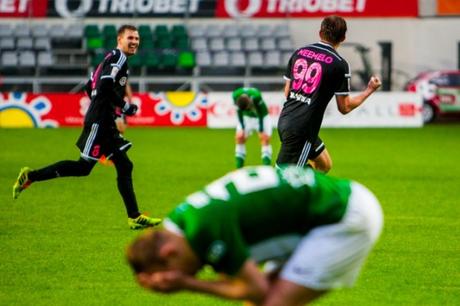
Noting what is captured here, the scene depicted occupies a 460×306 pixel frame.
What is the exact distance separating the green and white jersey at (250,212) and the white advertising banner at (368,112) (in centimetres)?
2557

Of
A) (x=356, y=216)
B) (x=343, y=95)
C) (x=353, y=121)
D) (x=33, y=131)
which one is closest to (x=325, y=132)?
(x=353, y=121)

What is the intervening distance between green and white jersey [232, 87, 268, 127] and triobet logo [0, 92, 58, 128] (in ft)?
44.4

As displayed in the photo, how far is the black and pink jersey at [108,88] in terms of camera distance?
11.7m

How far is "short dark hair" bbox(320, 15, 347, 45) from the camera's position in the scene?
1012 centimetres

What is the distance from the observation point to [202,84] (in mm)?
36062

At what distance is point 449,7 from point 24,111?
50.5 ft

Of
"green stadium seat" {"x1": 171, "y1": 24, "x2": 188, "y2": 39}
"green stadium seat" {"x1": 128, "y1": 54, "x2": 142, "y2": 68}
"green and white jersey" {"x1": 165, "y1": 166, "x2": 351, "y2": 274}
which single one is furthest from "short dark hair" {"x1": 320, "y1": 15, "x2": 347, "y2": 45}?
"green stadium seat" {"x1": 171, "y1": 24, "x2": 188, "y2": 39}

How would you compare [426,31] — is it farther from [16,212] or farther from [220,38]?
[16,212]

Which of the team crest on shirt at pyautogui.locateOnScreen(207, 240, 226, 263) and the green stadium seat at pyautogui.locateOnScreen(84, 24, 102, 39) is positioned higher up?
the team crest on shirt at pyautogui.locateOnScreen(207, 240, 226, 263)

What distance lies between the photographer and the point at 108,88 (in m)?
11.8

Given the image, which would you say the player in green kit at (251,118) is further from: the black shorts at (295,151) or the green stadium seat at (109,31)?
the green stadium seat at (109,31)

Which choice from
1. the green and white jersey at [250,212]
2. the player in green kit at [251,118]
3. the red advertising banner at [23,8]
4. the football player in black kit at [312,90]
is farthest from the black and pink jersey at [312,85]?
the red advertising banner at [23,8]

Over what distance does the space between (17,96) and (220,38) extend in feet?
28.8

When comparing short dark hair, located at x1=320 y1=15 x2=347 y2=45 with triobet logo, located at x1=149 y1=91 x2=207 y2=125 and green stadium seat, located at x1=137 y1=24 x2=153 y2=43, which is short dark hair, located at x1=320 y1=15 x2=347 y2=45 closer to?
triobet logo, located at x1=149 y1=91 x2=207 y2=125
